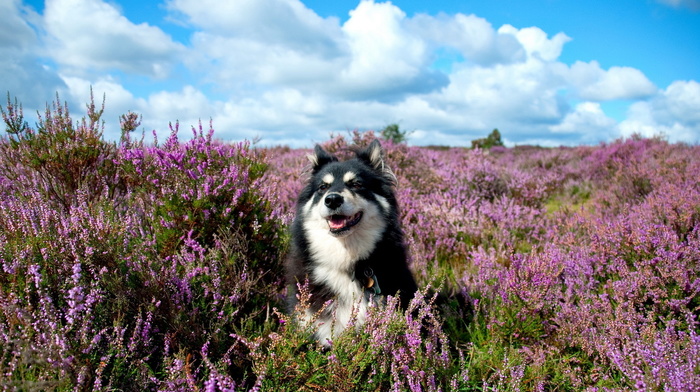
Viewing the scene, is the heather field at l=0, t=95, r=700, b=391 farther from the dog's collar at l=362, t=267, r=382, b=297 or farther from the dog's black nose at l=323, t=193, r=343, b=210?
the dog's black nose at l=323, t=193, r=343, b=210

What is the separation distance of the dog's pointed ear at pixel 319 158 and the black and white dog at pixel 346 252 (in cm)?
45

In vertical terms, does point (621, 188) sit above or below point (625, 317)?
above

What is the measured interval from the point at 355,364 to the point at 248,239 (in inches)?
68.7

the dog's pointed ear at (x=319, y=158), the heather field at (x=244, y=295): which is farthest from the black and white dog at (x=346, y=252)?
the dog's pointed ear at (x=319, y=158)

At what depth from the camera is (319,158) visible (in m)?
3.98

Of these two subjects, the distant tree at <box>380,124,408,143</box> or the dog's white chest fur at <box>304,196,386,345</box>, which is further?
the distant tree at <box>380,124,408,143</box>

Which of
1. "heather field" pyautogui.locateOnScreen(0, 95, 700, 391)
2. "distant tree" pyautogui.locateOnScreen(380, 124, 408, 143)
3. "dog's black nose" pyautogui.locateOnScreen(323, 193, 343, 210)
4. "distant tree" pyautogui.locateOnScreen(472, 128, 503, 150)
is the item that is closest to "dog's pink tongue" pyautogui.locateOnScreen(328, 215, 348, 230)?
"dog's black nose" pyautogui.locateOnScreen(323, 193, 343, 210)

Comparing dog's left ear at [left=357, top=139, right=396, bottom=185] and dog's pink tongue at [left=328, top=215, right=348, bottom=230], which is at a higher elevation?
dog's left ear at [left=357, top=139, right=396, bottom=185]

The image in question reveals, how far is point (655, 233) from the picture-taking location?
3.53 m

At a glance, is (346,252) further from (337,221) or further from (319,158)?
(319,158)

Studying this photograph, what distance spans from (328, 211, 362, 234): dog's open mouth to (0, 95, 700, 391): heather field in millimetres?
671

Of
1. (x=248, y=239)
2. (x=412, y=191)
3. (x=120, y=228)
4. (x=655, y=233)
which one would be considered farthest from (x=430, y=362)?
(x=412, y=191)

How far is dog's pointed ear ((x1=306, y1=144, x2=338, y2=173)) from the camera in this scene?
3.95 m

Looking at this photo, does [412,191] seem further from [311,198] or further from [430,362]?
[430,362]
